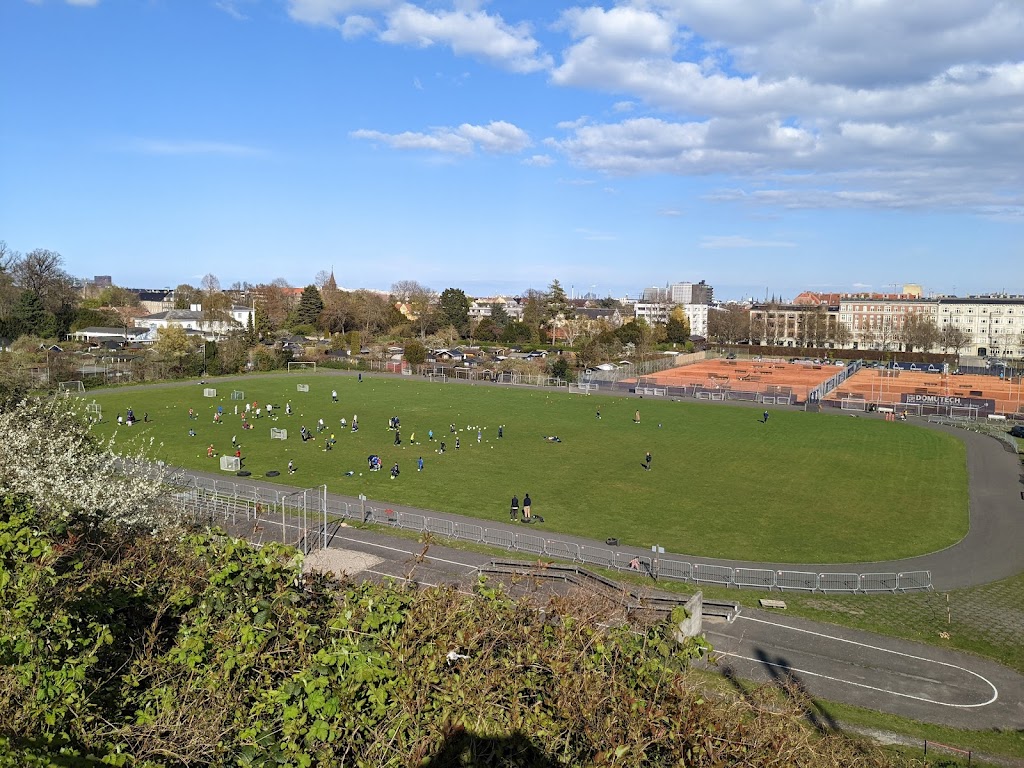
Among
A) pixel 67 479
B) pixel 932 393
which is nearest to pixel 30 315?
pixel 67 479

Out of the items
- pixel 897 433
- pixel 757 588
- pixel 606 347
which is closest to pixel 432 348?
pixel 606 347

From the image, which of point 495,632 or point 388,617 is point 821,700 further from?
point 388,617

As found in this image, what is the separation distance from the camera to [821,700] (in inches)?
612

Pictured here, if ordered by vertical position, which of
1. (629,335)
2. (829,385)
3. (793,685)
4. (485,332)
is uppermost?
(485,332)

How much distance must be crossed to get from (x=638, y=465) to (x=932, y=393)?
45063 millimetres

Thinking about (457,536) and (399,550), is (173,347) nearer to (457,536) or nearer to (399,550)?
(457,536)

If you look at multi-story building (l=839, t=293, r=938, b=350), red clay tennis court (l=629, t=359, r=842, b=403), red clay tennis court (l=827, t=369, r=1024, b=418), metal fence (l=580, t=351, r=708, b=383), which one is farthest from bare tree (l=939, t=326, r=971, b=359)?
metal fence (l=580, t=351, r=708, b=383)

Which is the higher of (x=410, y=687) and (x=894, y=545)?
(x=410, y=687)

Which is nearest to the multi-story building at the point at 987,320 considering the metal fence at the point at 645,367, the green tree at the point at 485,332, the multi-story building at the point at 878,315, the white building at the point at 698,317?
the multi-story building at the point at 878,315

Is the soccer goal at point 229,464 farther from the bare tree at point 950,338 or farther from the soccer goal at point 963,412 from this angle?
the bare tree at point 950,338

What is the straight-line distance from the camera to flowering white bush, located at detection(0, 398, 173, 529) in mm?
16469

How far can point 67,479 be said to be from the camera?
59.4 ft

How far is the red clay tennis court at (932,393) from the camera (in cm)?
5644

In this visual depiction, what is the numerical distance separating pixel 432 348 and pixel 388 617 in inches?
3708
